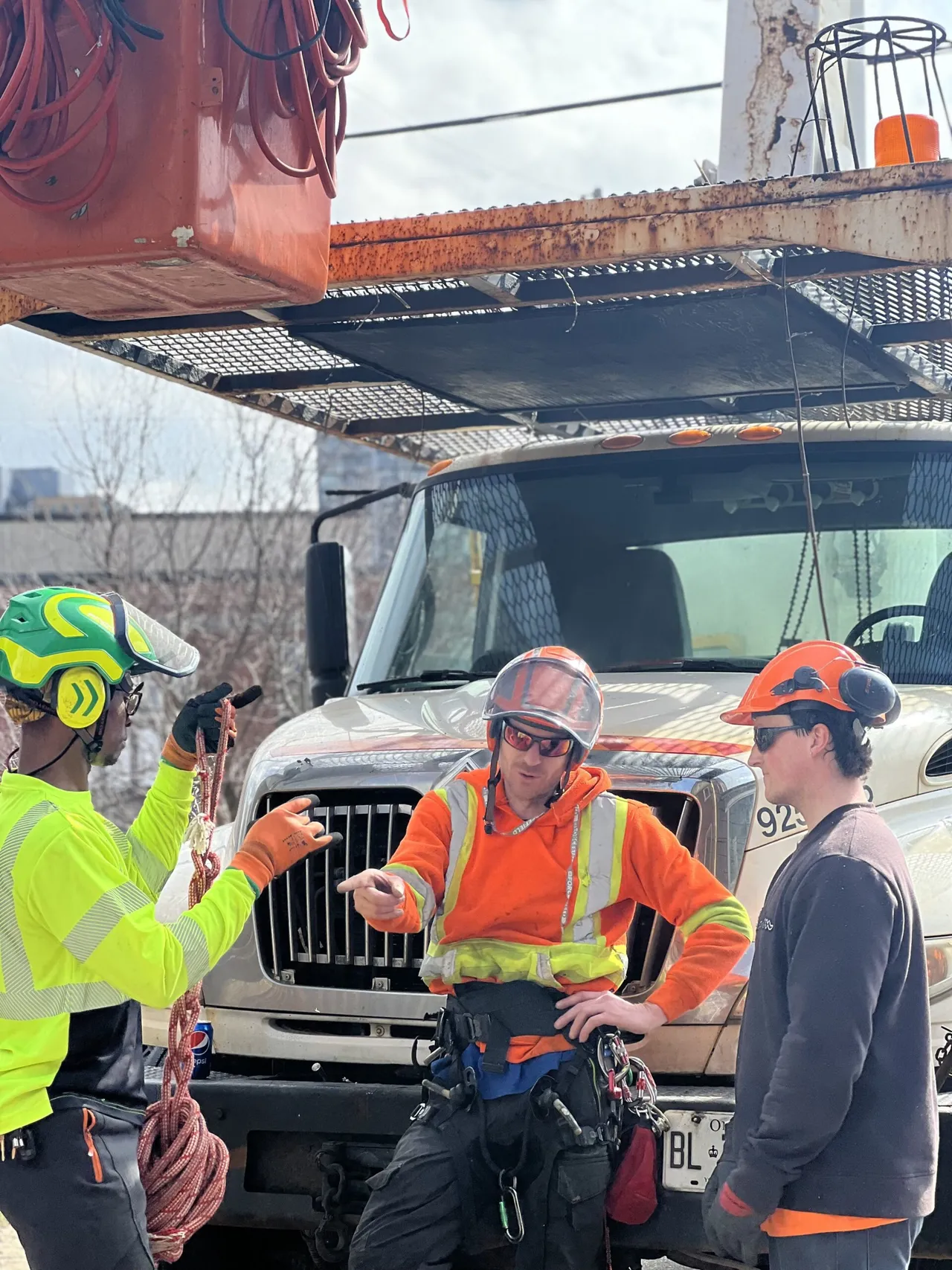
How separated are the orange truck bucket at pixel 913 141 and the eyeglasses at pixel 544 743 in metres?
2.04

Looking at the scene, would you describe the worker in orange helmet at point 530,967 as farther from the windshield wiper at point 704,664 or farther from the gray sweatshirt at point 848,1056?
the windshield wiper at point 704,664

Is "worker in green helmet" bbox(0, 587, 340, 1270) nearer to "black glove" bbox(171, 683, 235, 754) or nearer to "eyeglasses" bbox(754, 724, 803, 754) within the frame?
"black glove" bbox(171, 683, 235, 754)

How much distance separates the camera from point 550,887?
378 cm

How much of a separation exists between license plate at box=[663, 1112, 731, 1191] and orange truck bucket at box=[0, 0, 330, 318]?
228 cm

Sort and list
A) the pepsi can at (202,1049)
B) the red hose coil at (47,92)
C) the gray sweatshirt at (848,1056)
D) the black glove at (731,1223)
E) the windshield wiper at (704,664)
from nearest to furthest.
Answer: the gray sweatshirt at (848,1056) < the black glove at (731,1223) < the red hose coil at (47,92) < the pepsi can at (202,1049) < the windshield wiper at (704,664)

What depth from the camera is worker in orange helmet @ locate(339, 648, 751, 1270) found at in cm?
365

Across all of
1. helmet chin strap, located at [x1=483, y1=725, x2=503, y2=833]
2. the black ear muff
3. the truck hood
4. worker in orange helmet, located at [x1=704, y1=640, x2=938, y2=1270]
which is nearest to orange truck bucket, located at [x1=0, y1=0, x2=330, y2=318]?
helmet chin strap, located at [x1=483, y1=725, x2=503, y2=833]

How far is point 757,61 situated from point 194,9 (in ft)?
10.00

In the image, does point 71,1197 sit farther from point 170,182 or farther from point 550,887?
point 170,182

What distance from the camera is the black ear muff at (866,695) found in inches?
127

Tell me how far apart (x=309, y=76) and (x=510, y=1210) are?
8.95ft

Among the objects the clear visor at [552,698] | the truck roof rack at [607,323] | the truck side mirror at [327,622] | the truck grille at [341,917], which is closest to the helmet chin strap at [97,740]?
the clear visor at [552,698]

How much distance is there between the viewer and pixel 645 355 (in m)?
5.71

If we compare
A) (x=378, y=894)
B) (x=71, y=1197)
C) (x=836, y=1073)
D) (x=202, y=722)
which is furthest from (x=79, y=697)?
(x=836, y=1073)
